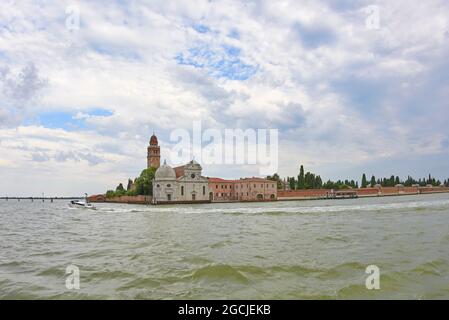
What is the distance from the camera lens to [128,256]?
31.8ft

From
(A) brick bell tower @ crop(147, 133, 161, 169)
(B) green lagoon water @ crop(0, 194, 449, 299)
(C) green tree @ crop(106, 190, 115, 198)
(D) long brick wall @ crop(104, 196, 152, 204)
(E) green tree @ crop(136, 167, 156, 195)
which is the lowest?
(D) long brick wall @ crop(104, 196, 152, 204)

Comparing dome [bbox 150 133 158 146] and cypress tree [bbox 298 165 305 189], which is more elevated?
dome [bbox 150 133 158 146]

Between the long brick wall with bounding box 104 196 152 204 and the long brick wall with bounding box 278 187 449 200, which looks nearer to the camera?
the long brick wall with bounding box 104 196 152 204

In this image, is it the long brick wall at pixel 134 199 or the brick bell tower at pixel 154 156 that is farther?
the brick bell tower at pixel 154 156

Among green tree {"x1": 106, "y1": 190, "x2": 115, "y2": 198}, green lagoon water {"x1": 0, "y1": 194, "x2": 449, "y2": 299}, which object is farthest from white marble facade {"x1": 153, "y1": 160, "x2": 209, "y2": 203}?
green lagoon water {"x1": 0, "y1": 194, "x2": 449, "y2": 299}

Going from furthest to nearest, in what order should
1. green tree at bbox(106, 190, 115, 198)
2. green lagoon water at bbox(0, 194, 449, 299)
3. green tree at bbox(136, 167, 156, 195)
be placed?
green tree at bbox(106, 190, 115, 198) → green tree at bbox(136, 167, 156, 195) → green lagoon water at bbox(0, 194, 449, 299)

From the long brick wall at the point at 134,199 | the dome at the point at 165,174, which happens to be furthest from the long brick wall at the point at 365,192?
the long brick wall at the point at 134,199

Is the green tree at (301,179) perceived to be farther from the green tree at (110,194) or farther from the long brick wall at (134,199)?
the green tree at (110,194)

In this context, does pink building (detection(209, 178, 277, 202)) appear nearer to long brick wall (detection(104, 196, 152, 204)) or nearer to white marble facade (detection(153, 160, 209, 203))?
white marble facade (detection(153, 160, 209, 203))

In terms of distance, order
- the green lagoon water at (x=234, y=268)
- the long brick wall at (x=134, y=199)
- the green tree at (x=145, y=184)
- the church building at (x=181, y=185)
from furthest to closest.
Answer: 1. the green tree at (x=145, y=184)
2. the long brick wall at (x=134, y=199)
3. the church building at (x=181, y=185)
4. the green lagoon water at (x=234, y=268)

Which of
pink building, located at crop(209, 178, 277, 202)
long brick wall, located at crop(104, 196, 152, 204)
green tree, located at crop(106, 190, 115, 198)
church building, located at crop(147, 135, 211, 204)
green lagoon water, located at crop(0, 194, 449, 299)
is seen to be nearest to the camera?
green lagoon water, located at crop(0, 194, 449, 299)

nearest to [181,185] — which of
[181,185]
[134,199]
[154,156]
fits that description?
[181,185]

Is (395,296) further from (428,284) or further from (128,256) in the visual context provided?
(128,256)

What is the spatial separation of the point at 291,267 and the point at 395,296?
2.35m
